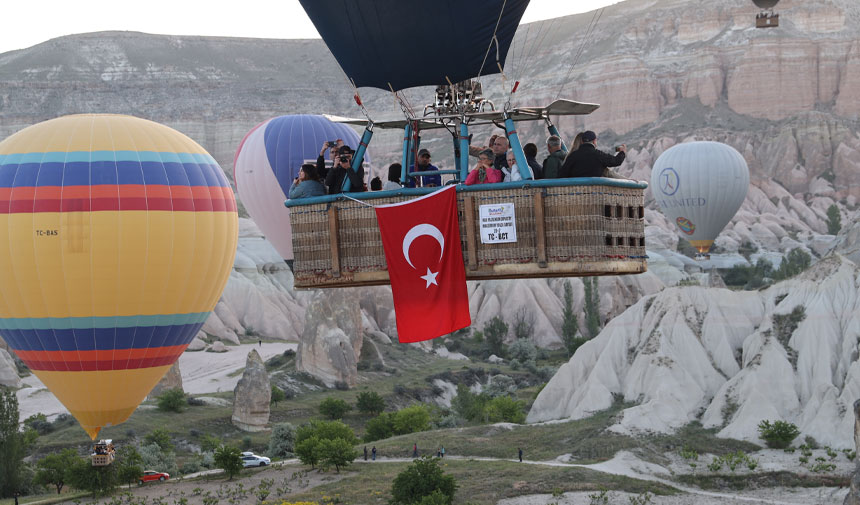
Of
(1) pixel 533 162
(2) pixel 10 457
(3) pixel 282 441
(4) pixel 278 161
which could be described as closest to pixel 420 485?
(4) pixel 278 161

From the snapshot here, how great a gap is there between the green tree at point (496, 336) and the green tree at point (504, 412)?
86.7 feet

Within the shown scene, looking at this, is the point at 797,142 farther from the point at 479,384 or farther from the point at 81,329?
the point at 81,329

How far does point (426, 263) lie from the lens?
8578 mm

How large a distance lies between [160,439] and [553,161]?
37380 mm

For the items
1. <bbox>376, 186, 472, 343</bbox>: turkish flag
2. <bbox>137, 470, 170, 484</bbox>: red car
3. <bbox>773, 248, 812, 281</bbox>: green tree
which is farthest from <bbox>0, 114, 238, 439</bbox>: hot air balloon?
<bbox>773, 248, 812, 281</bbox>: green tree

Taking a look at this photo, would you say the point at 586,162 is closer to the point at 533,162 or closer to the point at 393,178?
the point at 533,162

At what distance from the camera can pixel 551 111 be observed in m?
8.77

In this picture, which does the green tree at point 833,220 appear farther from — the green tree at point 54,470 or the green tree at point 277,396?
the green tree at point 54,470

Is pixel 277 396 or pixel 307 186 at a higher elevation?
pixel 307 186

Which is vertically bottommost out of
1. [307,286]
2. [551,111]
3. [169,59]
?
[307,286]

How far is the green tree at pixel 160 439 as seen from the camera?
4362 centimetres

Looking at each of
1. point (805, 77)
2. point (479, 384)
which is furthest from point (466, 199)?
point (805, 77)

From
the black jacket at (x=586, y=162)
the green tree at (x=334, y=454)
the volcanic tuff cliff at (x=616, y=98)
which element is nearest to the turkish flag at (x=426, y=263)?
the black jacket at (x=586, y=162)

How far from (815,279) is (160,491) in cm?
2567
